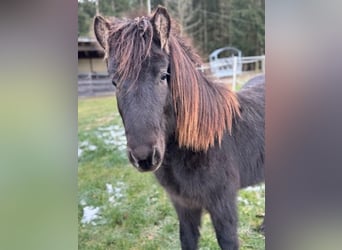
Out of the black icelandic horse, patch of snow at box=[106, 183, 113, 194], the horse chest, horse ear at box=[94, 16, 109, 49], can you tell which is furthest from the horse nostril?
horse ear at box=[94, 16, 109, 49]

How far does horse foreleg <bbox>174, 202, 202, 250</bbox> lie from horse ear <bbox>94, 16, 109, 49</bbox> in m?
0.54

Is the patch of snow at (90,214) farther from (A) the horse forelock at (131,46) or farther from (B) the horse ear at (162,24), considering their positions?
(B) the horse ear at (162,24)

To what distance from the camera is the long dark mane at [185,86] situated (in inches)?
42.1

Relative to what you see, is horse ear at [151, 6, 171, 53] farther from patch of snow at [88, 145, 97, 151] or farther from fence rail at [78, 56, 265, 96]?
patch of snow at [88, 145, 97, 151]

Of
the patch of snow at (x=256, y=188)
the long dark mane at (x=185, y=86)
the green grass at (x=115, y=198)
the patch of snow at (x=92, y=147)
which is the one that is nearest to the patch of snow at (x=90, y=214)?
the green grass at (x=115, y=198)

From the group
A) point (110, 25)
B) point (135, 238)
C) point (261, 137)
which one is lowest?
point (135, 238)

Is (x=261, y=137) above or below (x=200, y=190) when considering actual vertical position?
above

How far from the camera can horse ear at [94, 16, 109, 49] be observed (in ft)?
3.75

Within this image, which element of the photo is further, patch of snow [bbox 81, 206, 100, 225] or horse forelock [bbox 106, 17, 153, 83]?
patch of snow [bbox 81, 206, 100, 225]

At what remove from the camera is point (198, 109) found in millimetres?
1148
